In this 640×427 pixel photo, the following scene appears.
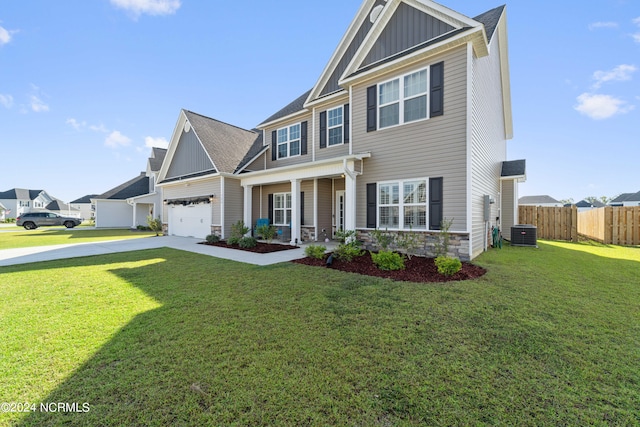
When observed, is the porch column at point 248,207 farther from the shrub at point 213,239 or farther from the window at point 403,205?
the window at point 403,205

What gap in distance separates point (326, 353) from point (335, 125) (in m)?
9.83

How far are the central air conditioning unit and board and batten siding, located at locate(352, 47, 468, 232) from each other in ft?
18.5

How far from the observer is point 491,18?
364 inches

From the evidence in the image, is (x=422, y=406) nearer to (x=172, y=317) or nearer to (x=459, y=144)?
(x=172, y=317)

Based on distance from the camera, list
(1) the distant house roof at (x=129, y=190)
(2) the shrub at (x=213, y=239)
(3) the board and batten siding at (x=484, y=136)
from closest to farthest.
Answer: (3) the board and batten siding at (x=484, y=136)
(2) the shrub at (x=213, y=239)
(1) the distant house roof at (x=129, y=190)

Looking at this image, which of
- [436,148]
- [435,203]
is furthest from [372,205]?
[436,148]

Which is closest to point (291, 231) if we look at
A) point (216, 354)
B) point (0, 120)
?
point (216, 354)

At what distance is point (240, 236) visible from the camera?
12.1m

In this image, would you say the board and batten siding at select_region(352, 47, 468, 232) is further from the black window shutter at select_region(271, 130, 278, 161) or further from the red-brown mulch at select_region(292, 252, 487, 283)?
the black window shutter at select_region(271, 130, 278, 161)

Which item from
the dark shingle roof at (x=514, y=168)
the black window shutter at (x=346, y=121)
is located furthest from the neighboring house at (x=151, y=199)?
the dark shingle roof at (x=514, y=168)

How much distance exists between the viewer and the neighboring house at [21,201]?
48281 millimetres

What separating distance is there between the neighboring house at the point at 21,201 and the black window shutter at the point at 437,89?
7240cm

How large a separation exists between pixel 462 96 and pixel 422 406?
7791 mm

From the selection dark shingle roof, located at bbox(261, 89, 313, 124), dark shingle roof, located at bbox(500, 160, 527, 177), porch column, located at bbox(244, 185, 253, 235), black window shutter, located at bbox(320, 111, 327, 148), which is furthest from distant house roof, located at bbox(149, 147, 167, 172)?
dark shingle roof, located at bbox(500, 160, 527, 177)
